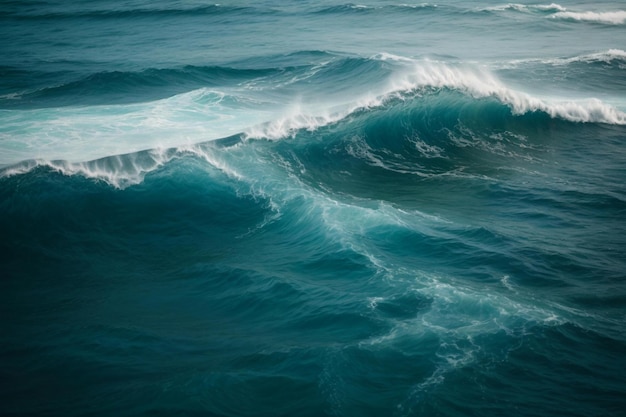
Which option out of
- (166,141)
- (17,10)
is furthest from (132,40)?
(166,141)

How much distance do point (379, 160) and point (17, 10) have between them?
42.9m

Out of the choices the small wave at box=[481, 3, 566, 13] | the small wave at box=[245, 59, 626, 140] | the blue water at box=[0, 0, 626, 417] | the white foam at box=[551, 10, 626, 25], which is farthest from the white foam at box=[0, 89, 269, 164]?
the small wave at box=[481, 3, 566, 13]

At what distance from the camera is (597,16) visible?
125 ft

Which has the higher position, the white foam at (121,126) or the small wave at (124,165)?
the white foam at (121,126)

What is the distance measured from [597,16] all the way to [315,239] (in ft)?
117

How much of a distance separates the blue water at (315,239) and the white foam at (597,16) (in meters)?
14.4

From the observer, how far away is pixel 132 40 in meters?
36.0

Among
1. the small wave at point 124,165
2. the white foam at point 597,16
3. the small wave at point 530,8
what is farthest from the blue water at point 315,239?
the small wave at point 530,8

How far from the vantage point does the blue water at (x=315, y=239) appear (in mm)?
8109

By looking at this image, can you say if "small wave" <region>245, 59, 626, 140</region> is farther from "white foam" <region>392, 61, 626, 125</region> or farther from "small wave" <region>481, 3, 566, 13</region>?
"small wave" <region>481, 3, 566, 13</region>

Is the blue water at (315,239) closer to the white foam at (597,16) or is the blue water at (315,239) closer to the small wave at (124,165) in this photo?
the small wave at (124,165)

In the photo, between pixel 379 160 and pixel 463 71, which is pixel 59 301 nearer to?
pixel 379 160

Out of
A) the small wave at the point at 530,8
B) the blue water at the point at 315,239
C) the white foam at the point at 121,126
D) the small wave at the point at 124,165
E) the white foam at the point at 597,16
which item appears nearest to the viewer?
the blue water at the point at 315,239

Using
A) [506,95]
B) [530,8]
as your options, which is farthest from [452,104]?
[530,8]
